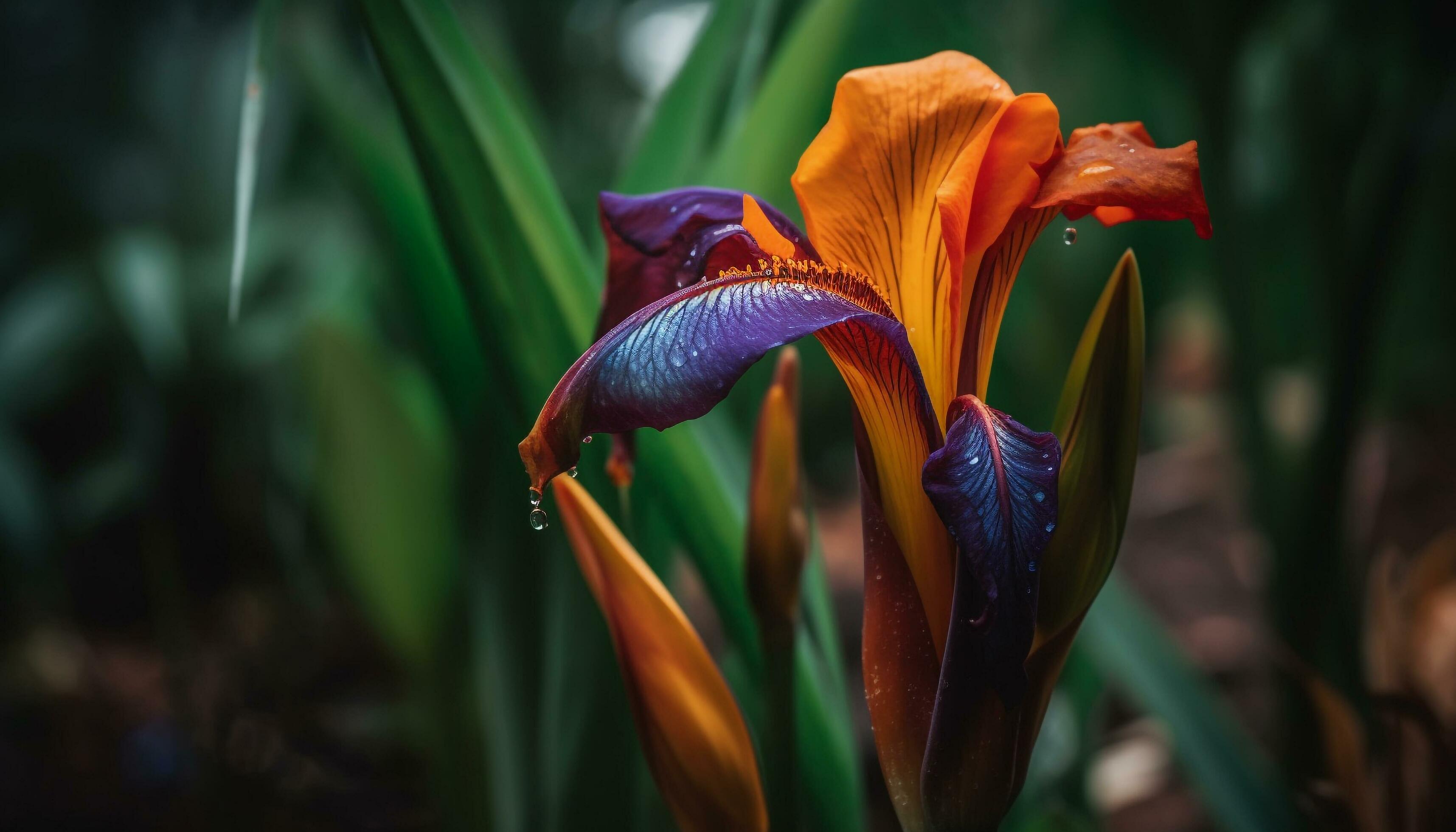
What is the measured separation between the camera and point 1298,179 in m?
0.62

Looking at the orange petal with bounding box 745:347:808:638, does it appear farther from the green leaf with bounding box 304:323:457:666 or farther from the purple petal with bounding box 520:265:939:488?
the green leaf with bounding box 304:323:457:666

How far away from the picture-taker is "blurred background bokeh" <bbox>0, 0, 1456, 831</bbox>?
0.38m

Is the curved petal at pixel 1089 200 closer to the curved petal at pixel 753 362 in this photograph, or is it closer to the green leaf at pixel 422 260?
the curved petal at pixel 753 362

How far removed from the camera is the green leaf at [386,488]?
0.57 metres

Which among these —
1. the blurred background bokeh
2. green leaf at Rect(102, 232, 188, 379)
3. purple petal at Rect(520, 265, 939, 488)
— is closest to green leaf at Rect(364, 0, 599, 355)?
the blurred background bokeh

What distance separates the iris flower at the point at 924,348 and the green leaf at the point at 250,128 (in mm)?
120

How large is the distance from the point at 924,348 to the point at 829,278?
39 millimetres

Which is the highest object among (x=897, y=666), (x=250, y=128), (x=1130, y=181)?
(x=250, y=128)

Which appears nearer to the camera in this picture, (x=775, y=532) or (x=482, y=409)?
(x=775, y=532)

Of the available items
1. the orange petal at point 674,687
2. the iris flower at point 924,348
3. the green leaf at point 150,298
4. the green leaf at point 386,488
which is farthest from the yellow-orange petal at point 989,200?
the green leaf at point 150,298

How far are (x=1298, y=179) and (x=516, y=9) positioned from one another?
1101 millimetres

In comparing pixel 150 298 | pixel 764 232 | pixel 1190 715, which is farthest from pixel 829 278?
pixel 150 298

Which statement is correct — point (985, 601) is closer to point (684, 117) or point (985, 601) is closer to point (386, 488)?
point (684, 117)

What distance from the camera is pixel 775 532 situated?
280 mm
